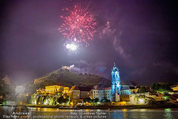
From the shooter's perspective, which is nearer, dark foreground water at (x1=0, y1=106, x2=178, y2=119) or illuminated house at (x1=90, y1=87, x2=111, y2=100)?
dark foreground water at (x1=0, y1=106, x2=178, y2=119)

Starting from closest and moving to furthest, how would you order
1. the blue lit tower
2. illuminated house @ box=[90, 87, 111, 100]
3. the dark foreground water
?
the dark foreground water → the blue lit tower → illuminated house @ box=[90, 87, 111, 100]

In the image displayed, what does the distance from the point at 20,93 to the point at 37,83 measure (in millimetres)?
24153

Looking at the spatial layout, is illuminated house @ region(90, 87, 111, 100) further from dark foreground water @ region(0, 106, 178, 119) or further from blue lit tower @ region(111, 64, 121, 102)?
dark foreground water @ region(0, 106, 178, 119)

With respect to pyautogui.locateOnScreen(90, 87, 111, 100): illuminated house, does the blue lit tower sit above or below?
above

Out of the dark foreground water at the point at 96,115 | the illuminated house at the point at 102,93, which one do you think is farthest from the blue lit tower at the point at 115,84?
the dark foreground water at the point at 96,115

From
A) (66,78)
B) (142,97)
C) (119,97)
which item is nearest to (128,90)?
(119,97)

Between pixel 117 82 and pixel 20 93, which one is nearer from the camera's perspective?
pixel 117 82

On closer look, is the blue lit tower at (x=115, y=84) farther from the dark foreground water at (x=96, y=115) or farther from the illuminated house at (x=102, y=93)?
the dark foreground water at (x=96, y=115)

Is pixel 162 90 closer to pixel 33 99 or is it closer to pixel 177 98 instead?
pixel 177 98

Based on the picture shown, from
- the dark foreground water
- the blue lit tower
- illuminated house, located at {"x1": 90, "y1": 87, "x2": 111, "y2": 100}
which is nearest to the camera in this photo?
the dark foreground water

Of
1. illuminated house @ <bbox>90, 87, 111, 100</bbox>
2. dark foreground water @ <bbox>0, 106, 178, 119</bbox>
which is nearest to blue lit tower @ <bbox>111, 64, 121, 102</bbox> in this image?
illuminated house @ <bbox>90, 87, 111, 100</bbox>

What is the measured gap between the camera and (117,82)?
81.8 meters

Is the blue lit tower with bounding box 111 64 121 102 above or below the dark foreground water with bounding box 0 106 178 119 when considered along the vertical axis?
above

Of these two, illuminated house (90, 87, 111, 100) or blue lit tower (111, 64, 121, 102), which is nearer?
blue lit tower (111, 64, 121, 102)
